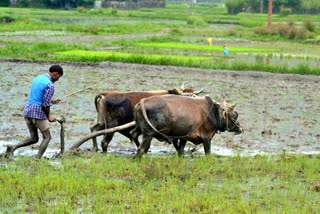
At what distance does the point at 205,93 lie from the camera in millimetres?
17969

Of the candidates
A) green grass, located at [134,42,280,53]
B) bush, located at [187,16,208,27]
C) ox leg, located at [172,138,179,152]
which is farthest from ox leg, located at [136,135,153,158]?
bush, located at [187,16,208,27]

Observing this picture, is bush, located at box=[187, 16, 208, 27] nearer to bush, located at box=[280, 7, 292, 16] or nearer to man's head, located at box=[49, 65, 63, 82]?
bush, located at box=[280, 7, 292, 16]

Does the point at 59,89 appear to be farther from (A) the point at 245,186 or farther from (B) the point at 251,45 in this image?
(B) the point at 251,45

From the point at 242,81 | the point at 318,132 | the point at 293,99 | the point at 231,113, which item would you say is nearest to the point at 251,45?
the point at 242,81

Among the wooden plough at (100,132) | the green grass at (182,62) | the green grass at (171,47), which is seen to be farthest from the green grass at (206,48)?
the wooden plough at (100,132)

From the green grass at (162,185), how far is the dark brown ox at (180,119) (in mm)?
330

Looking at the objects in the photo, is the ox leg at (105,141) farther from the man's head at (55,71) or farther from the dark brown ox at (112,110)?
the man's head at (55,71)

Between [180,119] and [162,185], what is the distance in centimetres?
175

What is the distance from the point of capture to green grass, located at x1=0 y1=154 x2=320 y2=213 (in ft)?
25.0

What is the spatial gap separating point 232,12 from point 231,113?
80.8m

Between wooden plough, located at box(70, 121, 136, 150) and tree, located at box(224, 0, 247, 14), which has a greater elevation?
wooden plough, located at box(70, 121, 136, 150)

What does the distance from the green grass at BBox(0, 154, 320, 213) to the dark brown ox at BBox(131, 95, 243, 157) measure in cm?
33

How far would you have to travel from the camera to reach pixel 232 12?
3548 inches

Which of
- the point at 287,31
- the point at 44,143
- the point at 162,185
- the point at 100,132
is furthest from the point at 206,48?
the point at 162,185
